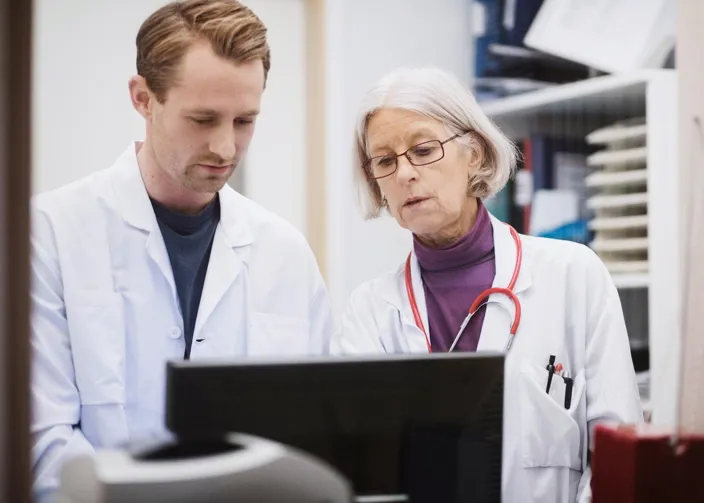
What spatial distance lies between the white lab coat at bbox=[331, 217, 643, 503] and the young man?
257 millimetres

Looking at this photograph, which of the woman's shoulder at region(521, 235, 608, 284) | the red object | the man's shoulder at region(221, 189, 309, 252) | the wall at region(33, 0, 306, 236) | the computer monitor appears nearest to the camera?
the computer monitor

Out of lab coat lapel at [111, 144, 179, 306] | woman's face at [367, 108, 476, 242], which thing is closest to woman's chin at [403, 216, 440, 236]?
woman's face at [367, 108, 476, 242]

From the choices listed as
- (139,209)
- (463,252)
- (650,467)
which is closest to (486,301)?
(463,252)

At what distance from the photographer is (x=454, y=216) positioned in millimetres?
1734

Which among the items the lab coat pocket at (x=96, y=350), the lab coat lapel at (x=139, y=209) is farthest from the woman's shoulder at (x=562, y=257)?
the lab coat pocket at (x=96, y=350)

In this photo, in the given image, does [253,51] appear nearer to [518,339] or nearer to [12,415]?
[518,339]

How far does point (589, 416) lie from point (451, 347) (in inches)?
11.6

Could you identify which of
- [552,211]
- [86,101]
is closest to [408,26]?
[552,211]

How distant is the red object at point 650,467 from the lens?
103 cm

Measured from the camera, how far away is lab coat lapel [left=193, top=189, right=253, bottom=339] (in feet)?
5.55

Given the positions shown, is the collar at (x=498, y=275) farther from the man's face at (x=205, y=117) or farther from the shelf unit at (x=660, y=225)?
the shelf unit at (x=660, y=225)

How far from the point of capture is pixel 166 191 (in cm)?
173

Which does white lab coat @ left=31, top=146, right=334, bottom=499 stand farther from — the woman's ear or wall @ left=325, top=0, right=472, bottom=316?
wall @ left=325, top=0, right=472, bottom=316

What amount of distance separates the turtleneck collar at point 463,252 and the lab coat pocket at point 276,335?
0.31m
